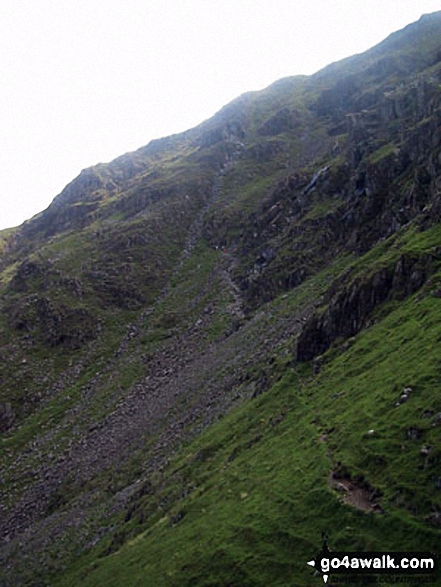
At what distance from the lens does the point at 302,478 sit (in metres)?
32.4

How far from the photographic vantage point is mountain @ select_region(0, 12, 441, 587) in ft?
96.9

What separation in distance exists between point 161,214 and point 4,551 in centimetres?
14253

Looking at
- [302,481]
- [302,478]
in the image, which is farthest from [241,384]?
[302,481]

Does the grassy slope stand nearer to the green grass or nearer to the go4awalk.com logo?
the green grass

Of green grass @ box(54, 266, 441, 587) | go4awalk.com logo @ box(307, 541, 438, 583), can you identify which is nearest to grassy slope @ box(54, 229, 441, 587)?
green grass @ box(54, 266, 441, 587)

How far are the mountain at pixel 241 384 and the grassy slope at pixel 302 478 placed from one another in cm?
16

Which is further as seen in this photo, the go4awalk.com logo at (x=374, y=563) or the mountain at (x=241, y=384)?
the mountain at (x=241, y=384)

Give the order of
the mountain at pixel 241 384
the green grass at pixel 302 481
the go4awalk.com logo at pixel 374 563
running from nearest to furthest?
the go4awalk.com logo at pixel 374 563, the green grass at pixel 302 481, the mountain at pixel 241 384

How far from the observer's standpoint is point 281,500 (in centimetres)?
3203

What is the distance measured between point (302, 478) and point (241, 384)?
40091mm

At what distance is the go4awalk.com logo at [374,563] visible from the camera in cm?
2198

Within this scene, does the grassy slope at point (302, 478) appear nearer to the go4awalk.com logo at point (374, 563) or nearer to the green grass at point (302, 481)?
the green grass at point (302, 481)

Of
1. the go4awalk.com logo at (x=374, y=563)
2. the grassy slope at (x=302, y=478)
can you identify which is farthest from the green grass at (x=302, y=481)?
the go4awalk.com logo at (x=374, y=563)

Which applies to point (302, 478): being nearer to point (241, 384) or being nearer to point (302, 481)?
point (302, 481)
